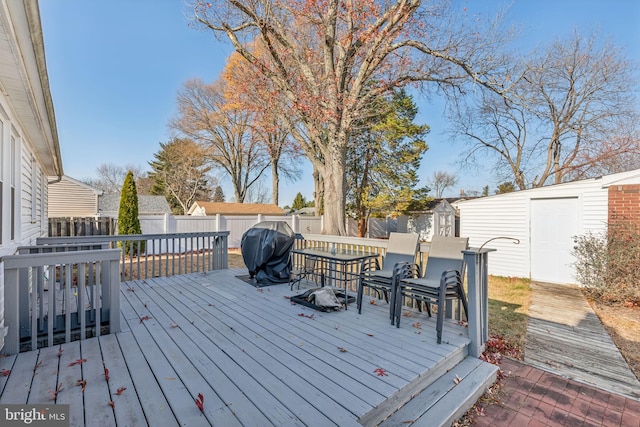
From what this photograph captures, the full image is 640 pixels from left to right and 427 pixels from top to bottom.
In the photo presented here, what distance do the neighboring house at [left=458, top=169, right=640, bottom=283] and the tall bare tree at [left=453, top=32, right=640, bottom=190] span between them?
4.25 meters

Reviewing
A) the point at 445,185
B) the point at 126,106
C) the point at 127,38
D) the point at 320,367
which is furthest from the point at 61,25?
the point at 445,185

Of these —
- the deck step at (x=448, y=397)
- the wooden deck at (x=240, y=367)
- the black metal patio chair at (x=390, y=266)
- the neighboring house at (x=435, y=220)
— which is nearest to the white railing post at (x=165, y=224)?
the wooden deck at (x=240, y=367)

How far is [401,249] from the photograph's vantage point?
13.4ft

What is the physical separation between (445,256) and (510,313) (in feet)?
8.81

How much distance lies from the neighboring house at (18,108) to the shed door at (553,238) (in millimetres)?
9835

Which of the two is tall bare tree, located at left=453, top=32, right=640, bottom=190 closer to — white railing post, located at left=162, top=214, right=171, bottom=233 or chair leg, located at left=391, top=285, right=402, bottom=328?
chair leg, located at left=391, top=285, right=402, bottom=328

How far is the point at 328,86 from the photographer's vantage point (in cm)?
762

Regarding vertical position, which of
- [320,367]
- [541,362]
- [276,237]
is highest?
[276,237]

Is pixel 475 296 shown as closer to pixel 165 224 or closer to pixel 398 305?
pixel 398 305

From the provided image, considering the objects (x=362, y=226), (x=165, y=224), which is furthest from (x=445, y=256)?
(x=362, y=226)

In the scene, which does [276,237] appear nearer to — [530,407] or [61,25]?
[530,407]

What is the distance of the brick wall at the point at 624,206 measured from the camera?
238 inches

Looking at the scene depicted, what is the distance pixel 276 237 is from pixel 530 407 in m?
3.90

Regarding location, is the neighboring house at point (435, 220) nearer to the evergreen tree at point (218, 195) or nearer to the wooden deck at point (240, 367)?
the wooden deck at point (240, 367)
